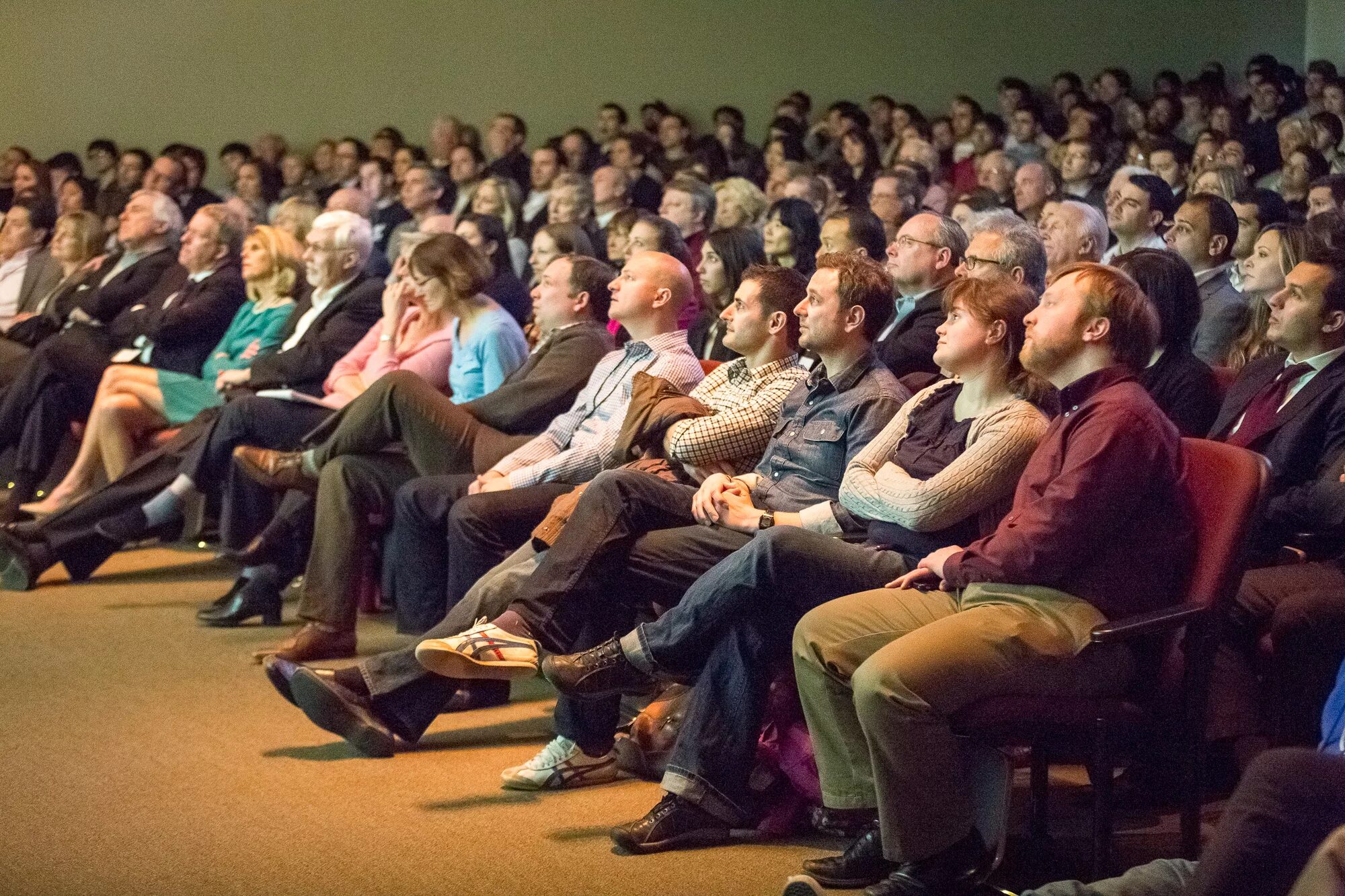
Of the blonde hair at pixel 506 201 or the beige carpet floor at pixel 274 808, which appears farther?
the blonde hair at pixel 506 201

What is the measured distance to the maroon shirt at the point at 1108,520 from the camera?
8.15 feet

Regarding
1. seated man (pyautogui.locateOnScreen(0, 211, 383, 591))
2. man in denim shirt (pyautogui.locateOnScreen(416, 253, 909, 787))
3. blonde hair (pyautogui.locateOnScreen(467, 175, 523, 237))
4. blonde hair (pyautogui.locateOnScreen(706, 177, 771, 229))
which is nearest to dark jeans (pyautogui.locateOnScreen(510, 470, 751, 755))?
man in denim shirt (pyautogui.locateOnScreen(416, 253, 909, 787))

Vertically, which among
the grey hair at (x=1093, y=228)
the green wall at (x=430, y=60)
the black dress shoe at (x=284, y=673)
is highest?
the green wall at (x=430, y=60)

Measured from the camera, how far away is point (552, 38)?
11445 millimetres

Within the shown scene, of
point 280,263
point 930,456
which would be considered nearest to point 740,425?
point 930,456

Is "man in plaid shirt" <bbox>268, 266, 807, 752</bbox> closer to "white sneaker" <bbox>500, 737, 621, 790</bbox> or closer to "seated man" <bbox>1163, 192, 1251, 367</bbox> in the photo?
"white sneaker" <bbox>500, 737, 621, 790</bbox>

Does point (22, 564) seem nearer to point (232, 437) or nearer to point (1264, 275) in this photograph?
point (232, 437)

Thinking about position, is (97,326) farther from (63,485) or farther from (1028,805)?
Answer: (1028,805)

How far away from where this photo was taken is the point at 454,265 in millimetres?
4691

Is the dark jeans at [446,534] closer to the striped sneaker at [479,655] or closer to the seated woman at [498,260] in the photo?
the striped sneaker at [479,655]

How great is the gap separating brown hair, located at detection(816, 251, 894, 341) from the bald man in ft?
2.36

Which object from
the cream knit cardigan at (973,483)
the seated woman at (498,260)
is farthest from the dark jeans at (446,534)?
the seated woman at (498,260)

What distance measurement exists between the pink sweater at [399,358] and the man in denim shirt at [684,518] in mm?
1597

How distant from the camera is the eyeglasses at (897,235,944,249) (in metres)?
4.16
